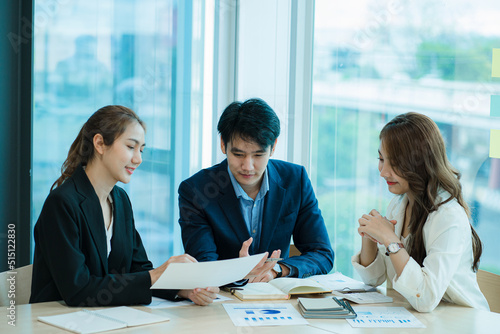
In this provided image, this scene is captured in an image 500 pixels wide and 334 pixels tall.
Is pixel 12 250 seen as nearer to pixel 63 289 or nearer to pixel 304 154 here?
pixel 63 289

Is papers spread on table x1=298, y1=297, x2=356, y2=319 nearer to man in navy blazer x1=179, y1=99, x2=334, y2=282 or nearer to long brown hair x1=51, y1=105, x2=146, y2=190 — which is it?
man in navy blazer x1=179, y1=99, x2=334, y2=282

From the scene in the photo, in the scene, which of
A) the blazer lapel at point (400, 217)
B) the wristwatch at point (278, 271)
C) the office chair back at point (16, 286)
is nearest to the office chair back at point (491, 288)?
the blazer lapel at point (400, 217)

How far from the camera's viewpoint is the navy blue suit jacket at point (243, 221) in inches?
98.1

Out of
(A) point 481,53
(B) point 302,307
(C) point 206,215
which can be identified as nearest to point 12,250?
(C) point 206,215

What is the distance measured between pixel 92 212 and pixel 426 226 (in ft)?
4.28

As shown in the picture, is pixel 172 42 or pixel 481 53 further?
pixel 172 42

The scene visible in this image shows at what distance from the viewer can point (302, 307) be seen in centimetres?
194

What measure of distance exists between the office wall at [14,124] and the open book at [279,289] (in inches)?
72.5

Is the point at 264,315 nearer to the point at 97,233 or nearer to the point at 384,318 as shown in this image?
the point at 384,318

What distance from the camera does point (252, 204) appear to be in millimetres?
2633

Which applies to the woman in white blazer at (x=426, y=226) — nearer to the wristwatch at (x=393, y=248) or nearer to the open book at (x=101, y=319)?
the wristwatch at (x=393, y=248)

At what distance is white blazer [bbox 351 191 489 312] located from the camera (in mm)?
1961

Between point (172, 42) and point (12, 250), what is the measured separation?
5.80 feet

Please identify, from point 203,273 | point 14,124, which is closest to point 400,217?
point 203,273
